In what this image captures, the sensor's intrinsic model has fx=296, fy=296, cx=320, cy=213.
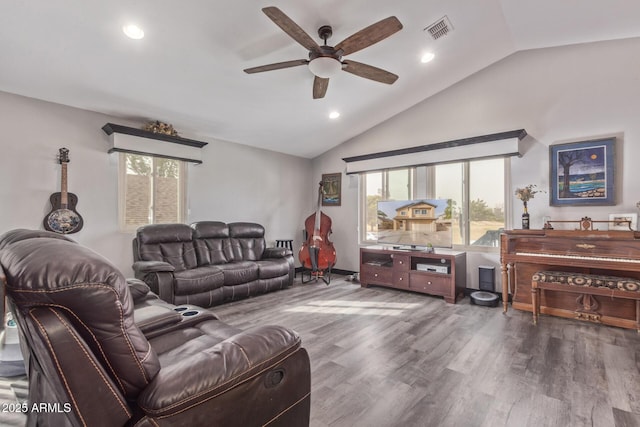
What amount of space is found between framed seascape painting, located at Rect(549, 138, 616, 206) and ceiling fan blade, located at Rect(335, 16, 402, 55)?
9.17 feet

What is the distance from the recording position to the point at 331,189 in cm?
600

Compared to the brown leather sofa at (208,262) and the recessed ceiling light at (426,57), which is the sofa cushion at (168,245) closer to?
the brown leather sofa at (208,262)

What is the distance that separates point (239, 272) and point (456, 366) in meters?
2.76

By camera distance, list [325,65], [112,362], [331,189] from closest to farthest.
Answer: [112,362] → [325,65] → [331,189]

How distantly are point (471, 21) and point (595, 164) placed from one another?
2184mm

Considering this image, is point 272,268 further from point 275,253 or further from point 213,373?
point 213,373

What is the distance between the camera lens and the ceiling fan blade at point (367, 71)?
2692mm

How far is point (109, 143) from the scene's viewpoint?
375 centimetres

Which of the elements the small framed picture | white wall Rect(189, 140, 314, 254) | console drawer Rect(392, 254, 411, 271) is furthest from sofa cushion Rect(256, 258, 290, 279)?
the small framed picture

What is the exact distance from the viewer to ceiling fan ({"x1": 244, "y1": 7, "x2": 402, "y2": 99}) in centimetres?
216

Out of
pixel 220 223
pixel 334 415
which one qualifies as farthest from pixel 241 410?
pixel 220 223

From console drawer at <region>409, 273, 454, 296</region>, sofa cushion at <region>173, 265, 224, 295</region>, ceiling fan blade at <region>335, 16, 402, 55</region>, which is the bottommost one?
console drawer at <region>409, 273, 454, 296</region>

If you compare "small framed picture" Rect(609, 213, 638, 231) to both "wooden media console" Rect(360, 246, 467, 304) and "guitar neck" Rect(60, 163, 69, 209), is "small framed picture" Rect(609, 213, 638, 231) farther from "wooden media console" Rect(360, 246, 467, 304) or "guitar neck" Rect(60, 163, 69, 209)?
"guitar neck" Rect(60, 163, 69, 209)

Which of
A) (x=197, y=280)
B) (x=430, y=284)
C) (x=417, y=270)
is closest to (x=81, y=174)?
(x=197, y=280)
